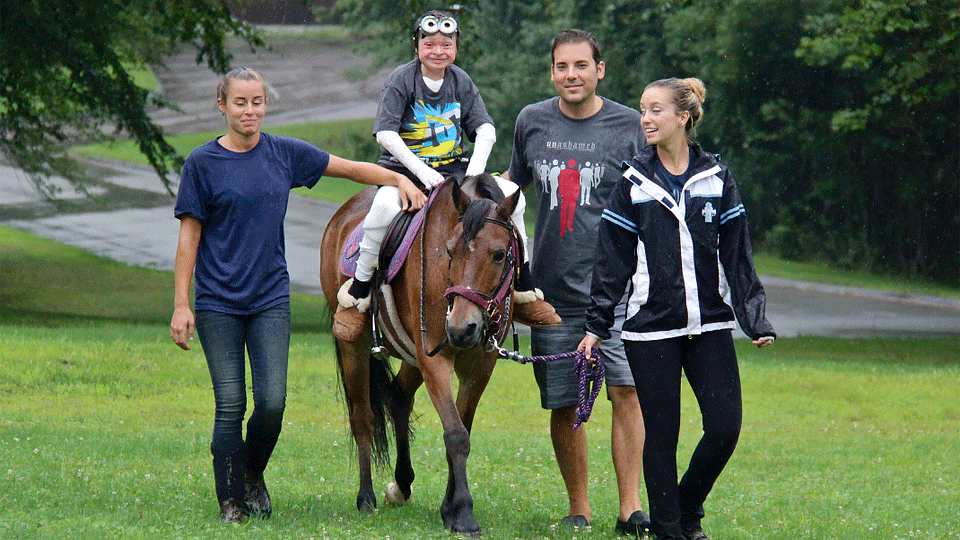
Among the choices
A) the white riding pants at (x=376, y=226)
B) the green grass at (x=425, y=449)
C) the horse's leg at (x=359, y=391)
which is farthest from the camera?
the horse's leg at (x=359, y=391)

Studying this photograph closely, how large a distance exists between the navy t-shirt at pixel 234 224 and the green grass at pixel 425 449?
117 centimetres

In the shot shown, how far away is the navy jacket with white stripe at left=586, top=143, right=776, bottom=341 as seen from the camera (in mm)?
5215

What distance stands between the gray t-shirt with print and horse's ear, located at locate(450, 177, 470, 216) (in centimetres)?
82

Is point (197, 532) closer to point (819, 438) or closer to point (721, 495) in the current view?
point (721, 495)

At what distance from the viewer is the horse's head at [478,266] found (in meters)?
5.50

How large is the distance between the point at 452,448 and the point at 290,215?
28.9 m

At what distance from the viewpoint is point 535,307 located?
20.6ft

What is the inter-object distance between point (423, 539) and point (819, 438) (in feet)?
22.9

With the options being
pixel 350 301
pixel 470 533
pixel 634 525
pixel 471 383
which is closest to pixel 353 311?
pixel 350 301

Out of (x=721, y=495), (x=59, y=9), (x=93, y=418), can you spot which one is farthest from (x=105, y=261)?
(x=721, y=495)

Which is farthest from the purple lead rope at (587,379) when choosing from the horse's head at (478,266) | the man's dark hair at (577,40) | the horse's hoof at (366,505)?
the man's dark hair at (577,40)

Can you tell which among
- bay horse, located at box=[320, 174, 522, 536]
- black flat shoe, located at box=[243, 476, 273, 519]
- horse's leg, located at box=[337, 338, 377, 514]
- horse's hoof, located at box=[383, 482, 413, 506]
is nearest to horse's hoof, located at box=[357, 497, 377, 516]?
bay horse, located at box=[320, 174, 522, 536]

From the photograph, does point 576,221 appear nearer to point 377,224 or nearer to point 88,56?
point 377,224

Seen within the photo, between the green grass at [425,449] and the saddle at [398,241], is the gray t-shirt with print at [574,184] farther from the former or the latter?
the green grass at [425,449]
